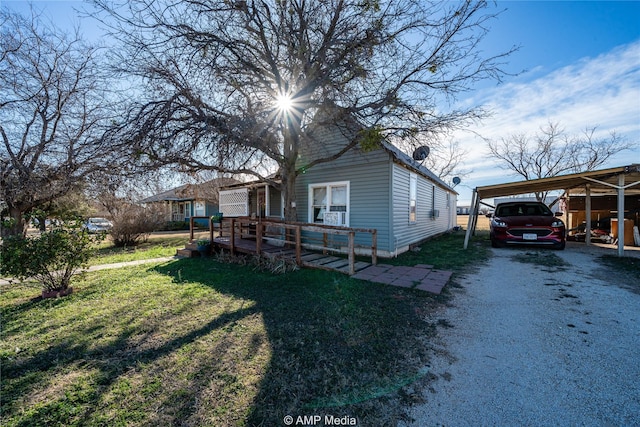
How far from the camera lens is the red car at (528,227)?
8.00 meters

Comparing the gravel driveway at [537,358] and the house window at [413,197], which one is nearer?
the gravel driveway at [537,358]

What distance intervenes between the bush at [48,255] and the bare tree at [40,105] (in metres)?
3.22

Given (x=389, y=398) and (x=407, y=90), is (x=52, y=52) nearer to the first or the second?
(x=407, y=90)

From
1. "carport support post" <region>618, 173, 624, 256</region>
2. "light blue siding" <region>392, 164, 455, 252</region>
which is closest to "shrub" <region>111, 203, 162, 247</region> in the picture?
"light blue siding" <region>392, 164, 455, 252</region>

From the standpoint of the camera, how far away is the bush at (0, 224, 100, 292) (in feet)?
13.8

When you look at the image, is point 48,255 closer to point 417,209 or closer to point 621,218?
point 417,209

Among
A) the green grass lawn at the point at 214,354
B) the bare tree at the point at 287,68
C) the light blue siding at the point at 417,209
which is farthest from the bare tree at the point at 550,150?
the green grass lawn at the point at 214,354

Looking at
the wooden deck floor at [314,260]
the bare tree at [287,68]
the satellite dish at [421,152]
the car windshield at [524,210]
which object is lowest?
the wooden deck floor at [314,260]

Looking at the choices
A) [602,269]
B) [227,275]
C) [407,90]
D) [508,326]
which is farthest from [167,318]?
[602,269]

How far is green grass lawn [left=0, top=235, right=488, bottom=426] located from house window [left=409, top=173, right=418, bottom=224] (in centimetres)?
510

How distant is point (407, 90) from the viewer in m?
6.23

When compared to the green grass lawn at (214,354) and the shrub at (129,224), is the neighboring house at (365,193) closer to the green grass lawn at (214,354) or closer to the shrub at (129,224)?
the green grass lawn at (214,354)

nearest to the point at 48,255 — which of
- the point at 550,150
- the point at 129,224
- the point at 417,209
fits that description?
the point at 129,224

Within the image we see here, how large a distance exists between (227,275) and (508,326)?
5405mm
